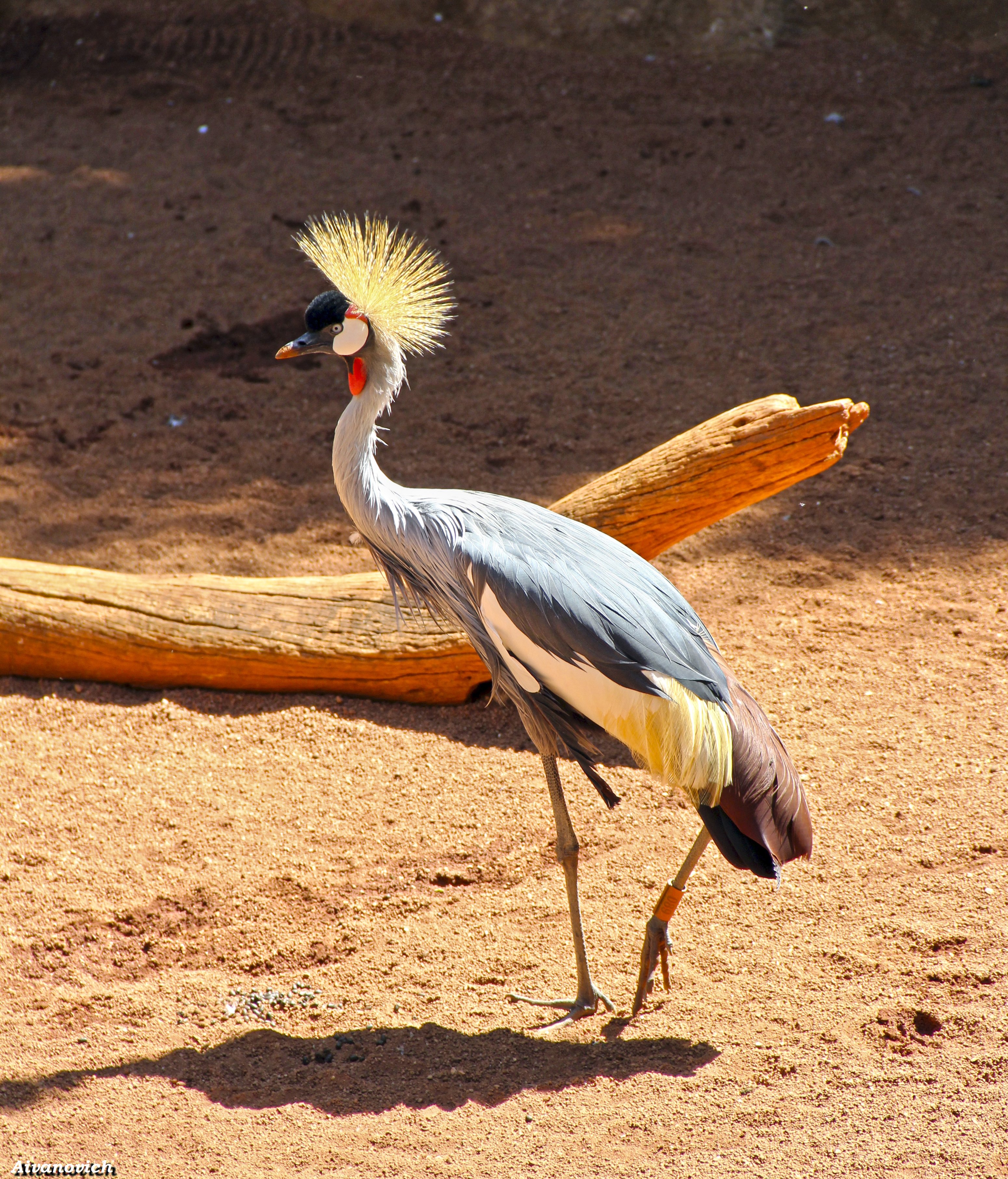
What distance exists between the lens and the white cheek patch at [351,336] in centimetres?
337

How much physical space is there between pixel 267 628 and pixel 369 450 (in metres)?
1.39

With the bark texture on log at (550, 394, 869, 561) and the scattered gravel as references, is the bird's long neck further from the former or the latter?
the scattered gravel

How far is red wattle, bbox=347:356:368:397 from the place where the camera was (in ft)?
11.2

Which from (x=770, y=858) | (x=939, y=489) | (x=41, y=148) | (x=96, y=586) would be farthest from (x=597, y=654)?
(x=41, y=148)

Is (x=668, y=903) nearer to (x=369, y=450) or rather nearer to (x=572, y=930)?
(x=572, y=930)

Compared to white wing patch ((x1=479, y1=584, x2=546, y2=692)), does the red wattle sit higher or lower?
higher

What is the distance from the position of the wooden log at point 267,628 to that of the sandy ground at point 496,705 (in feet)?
0.40

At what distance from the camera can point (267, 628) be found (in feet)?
15.1

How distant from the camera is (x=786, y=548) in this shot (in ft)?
17.6

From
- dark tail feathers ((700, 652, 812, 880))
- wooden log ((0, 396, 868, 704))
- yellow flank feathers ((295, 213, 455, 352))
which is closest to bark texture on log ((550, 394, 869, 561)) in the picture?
wooden log ((0, 396, 868, 704))

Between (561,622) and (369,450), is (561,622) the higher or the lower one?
the lower one

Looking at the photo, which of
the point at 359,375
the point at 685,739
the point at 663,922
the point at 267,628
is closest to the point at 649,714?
the point at 685,739

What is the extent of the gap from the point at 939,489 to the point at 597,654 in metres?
3.17

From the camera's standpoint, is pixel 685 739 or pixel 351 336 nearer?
pixel 685 739
